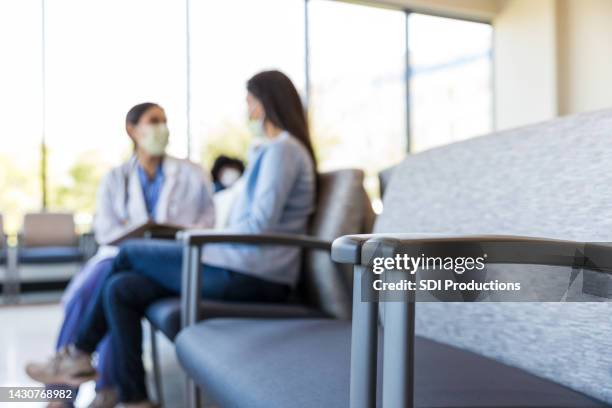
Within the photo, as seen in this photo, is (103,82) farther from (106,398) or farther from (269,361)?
(106,398)

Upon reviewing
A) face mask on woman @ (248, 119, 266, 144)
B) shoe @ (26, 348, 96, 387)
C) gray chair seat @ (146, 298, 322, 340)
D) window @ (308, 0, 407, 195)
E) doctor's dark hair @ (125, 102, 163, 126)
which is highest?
window @ (308, 0, 407, 195)

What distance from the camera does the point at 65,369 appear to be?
1.31 metres

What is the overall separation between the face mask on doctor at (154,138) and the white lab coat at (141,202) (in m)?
0.26

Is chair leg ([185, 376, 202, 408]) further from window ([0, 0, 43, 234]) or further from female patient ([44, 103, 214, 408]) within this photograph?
window ([0, 0, 43, 234])

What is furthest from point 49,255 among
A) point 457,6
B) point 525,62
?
point 525,62

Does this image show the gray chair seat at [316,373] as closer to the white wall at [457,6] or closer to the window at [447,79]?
the white wall at [457,6]

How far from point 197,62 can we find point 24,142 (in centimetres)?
42

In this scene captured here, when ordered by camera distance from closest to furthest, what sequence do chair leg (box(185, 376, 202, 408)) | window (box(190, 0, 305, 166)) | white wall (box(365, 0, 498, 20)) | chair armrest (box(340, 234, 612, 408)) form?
chair armrest (box(340, 234, 612, 408)), window (box(190, 0, 305, 166)), chair leg (box(185, 376, 202, 408)), white wall (box(365, 0, 498, 20))

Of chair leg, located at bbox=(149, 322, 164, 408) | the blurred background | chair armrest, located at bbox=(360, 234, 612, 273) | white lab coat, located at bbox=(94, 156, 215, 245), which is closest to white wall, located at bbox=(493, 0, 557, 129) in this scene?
the blurred background

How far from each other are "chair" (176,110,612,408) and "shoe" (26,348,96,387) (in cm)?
34

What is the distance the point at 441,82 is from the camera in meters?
5.98

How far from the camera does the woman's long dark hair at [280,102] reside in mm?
1587

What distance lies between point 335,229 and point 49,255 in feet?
12.7

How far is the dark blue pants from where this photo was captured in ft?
4.51
